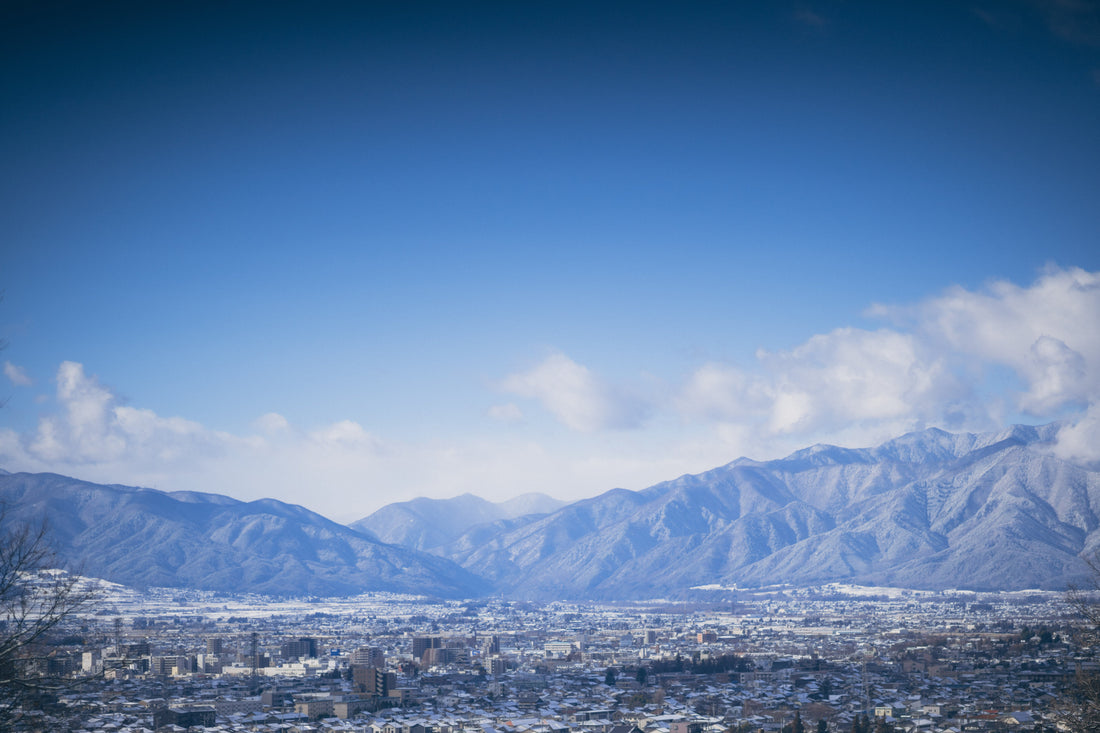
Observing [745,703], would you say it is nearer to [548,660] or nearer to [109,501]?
[548,660]

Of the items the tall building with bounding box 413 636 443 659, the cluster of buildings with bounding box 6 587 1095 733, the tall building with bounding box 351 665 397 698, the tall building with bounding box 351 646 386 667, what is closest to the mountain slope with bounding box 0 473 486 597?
the cluster of buildings with bounding box 6 587 1095 733

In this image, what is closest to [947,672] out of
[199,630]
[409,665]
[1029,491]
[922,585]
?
[409,665]

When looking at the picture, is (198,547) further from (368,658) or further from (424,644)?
(368,658)

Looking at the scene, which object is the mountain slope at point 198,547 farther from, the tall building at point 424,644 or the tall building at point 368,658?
the tall building at point 368,658

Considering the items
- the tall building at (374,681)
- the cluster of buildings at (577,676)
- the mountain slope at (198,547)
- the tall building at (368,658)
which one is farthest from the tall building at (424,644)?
the mountain slope at (198,547)

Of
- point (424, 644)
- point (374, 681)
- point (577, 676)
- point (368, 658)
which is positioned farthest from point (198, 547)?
point (374, 681)

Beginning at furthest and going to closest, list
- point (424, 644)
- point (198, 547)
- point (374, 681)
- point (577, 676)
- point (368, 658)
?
point (198, 547), point (424, 644), point (368, 658), point (577, 676), point (374, 681)
